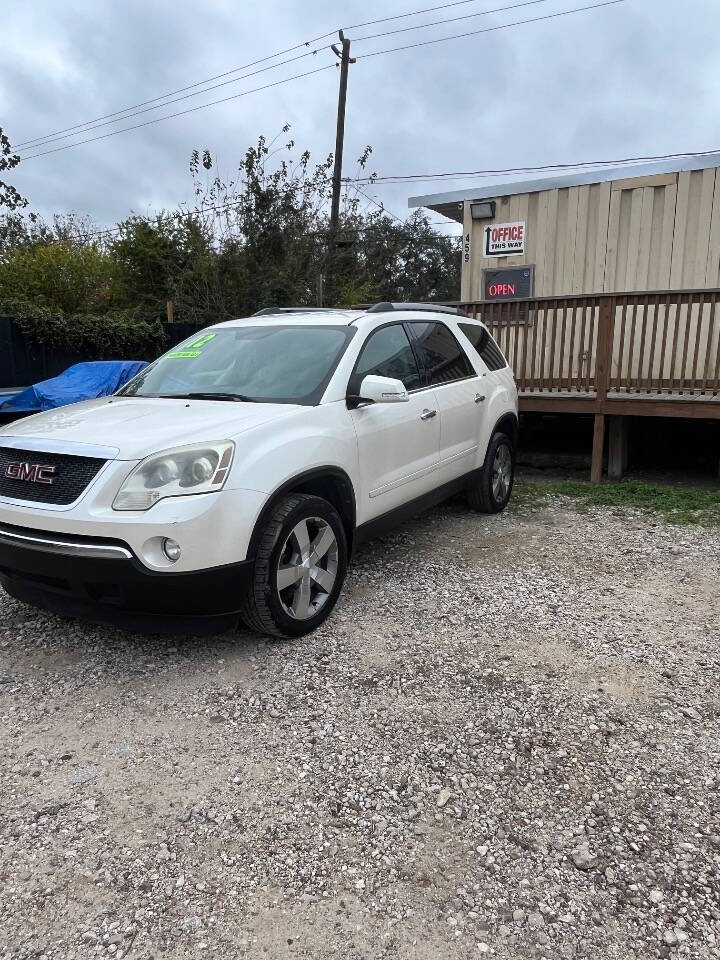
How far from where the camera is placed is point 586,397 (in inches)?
304

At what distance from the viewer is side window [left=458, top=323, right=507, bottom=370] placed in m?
5.86

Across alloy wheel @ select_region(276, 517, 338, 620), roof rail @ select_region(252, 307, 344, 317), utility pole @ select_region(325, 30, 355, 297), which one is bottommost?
alloy wheel @ select_region(276, 517, 338, 620)

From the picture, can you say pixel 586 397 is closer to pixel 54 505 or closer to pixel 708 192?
pixel 708 192

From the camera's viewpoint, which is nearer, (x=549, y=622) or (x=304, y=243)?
(x=549, y=622)

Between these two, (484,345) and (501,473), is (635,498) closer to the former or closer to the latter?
(501,473)

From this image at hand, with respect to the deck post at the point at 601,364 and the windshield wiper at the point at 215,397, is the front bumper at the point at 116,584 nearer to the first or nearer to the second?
the windshield wiper at the point at 215,397

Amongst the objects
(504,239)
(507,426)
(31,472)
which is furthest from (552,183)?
(31,472)

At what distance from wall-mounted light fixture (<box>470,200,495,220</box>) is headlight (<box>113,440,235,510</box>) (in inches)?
297

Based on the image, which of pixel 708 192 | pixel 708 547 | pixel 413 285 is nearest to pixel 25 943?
pixel 708 547

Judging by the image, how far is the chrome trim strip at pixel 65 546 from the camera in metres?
2.98

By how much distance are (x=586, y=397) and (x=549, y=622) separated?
4.43 metres

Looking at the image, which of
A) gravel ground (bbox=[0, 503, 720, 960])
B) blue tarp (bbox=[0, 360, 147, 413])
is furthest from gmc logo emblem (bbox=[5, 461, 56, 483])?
blue tarp (bbox=[0, 360, 147, 413])

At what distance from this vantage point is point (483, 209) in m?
9.48

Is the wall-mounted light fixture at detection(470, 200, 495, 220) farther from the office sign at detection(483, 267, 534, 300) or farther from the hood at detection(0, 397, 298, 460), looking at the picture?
the hood at detection(0, 397, 298, 460)
